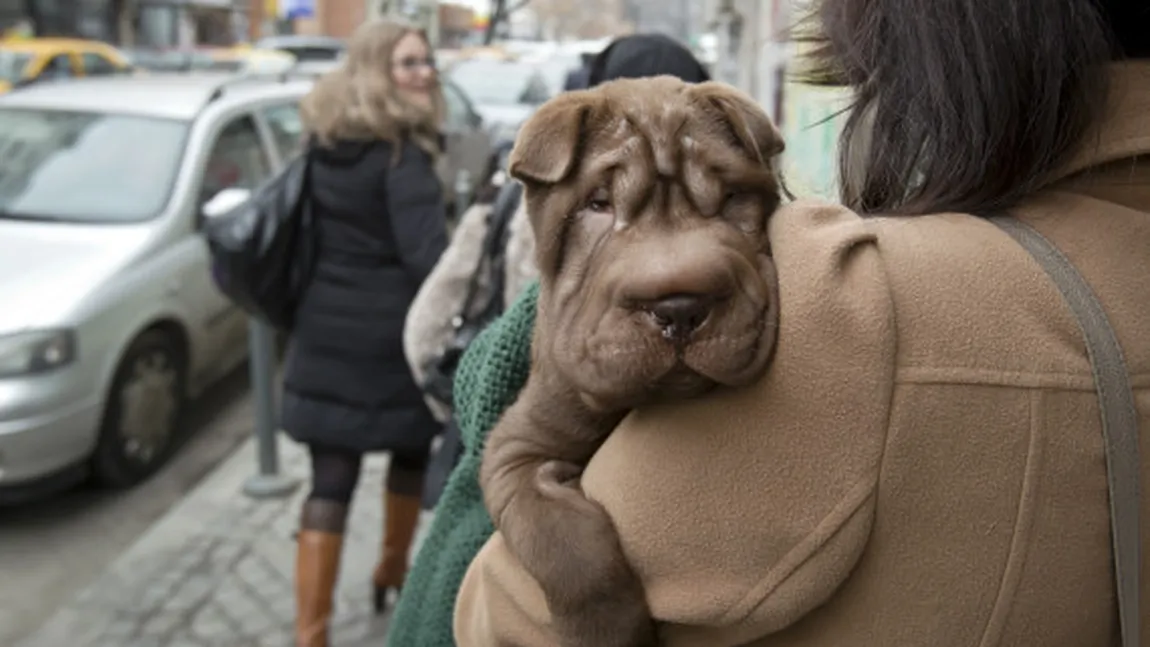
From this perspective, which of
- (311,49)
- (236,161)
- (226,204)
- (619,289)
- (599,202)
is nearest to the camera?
(619,289)

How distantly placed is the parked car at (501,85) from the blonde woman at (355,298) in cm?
1038

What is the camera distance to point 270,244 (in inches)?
170

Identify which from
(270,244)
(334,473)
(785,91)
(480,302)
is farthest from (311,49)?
(480,302)

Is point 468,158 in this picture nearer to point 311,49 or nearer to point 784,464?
point 784,464

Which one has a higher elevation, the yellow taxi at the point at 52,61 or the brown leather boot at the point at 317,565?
the brown leather boot at the point at 317,565

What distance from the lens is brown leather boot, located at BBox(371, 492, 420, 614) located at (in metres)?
4.71

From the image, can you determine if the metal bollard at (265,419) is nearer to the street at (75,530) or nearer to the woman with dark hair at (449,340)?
the street at (75,530)

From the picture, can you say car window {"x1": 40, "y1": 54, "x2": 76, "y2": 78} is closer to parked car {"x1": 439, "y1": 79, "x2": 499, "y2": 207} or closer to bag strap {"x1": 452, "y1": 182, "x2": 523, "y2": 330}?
parked car {"x1": 439, "y1": 79, "x2": 499, "y2": 207}

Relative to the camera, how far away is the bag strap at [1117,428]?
4.02ft

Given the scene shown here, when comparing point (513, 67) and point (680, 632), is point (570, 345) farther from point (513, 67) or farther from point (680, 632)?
point (513, 67)

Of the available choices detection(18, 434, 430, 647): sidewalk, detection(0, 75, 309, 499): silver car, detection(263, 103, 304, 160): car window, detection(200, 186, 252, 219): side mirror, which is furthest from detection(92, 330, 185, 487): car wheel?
detection(263, 103, 304, 160): car window

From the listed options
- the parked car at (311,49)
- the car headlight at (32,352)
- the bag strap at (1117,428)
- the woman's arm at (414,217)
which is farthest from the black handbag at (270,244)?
the parked car at (311,49)

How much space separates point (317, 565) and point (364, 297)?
3.14 feet

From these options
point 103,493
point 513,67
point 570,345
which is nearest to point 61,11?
point 513,67
